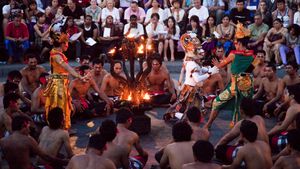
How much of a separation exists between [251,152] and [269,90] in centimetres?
420

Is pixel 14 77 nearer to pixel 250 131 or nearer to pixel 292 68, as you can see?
pixel 292 68

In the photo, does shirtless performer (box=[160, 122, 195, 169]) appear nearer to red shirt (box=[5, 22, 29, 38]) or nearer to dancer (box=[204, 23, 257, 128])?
dancer (box=[204, 23, 257, 128])

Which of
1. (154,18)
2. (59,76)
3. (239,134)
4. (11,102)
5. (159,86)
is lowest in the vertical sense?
(159,86)

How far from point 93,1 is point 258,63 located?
18.7ft

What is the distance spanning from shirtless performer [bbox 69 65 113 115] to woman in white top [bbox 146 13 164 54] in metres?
4.61

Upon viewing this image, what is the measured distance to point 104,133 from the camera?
6.87 meters

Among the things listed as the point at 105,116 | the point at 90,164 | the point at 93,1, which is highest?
the point at 93,1

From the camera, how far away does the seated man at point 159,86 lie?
37.8 feet

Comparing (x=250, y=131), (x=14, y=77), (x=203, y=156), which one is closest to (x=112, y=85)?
(x=14, y=77)

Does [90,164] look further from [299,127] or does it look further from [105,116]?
[105,116]

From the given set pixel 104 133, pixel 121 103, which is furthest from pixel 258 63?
pixel 104 133

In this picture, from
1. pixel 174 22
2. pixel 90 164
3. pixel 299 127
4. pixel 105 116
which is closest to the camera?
pixel 90 164

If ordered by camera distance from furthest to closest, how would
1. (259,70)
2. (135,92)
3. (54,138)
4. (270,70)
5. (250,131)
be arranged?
(259,70) → (270,70) → (135,92) → (54,138) → (250,131)

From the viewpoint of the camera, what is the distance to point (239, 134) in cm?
774
